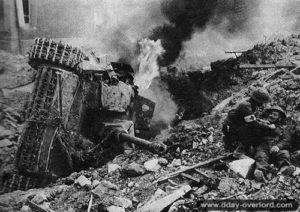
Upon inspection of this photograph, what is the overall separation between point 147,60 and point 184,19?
346cm

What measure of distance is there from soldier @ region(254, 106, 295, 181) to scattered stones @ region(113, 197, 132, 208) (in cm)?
241

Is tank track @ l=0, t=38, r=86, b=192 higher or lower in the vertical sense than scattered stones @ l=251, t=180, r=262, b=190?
higher

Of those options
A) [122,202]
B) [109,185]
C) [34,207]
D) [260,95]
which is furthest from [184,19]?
[34,207]

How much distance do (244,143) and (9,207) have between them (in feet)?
16.6

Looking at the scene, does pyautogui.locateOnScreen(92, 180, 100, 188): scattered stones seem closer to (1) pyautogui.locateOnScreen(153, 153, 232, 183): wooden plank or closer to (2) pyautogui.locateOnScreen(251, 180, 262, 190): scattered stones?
(1) pyautogui.locateOnScreen(153, 153, 232, 183): wooden plank

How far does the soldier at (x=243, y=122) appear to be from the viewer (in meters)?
5.67

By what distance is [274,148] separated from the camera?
5.38 meters

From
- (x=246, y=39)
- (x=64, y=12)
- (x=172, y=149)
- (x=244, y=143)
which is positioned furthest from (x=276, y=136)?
(x=64, y=12)

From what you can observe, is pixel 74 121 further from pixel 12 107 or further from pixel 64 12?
pixel 64 12

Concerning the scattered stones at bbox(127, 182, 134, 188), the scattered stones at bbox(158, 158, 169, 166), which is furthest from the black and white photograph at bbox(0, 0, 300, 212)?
the scattered stones at bbox(158, 158, 169, 166)

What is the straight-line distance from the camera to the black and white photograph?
5.18 metres

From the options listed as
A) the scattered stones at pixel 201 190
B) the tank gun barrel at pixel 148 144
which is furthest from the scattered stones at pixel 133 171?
the scattered stones at pixel 201 190

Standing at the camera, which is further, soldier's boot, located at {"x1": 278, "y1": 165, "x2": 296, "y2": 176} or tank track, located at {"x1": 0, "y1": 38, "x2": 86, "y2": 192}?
tank track, located at {"x1": 0, "y1": 38, "x2": 86, "y2": 192}

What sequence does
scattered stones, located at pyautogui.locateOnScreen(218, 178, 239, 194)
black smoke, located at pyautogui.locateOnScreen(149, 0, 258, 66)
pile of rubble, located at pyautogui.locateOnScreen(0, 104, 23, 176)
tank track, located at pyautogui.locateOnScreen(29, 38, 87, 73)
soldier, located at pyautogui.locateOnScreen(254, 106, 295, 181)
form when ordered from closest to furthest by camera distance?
scattered stones, located at pyautogui.locateOnScreen(218, 178, 239, 194), soldier, located at pyautogui.locateOnScreen(254, 106, 295, 181), tank track, located at pyautogui.locateOnScreen(29, 38, 87, 73), pile of rubble, located at pyautogui.locateOnScreen(0, 104, 23, 176), black smoke, located at pyautogui.locateOnScreen(149, 0, 258, 66)
